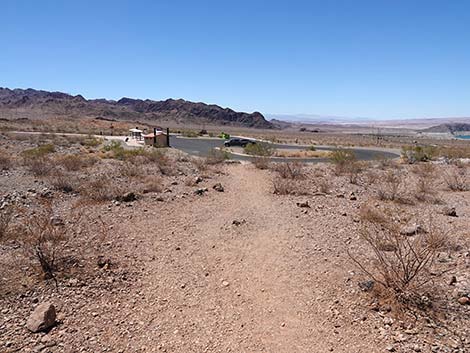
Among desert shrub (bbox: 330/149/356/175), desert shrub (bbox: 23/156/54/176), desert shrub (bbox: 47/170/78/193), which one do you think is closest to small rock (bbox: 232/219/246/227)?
desert shrub (bbox: 47/170/78/193)

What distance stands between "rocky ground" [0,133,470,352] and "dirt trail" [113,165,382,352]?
0.07 ft

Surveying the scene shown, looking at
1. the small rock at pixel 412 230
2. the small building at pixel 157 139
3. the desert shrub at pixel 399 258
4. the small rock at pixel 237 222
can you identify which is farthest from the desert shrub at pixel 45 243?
the small building at pixel 157 139

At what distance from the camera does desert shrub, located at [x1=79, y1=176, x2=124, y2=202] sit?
12289 mm

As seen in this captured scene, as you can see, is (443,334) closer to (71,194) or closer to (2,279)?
(2,279)

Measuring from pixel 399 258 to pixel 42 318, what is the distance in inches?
214

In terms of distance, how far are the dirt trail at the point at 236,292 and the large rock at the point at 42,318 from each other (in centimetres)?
117

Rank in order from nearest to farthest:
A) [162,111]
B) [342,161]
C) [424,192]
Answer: [424,192] → [342,161] → [162,111]

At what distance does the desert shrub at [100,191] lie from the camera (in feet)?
40.3

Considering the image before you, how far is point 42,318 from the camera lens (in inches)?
196

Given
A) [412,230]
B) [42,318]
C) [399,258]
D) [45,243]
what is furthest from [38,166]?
[399,258]

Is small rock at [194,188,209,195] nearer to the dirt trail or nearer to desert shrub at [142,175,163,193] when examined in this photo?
desert shrub at [142,175,163,193]

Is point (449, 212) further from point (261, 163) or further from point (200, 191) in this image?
point (261, 163)

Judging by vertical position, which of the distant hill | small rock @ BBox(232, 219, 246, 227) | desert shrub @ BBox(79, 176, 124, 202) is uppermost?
the distant hill

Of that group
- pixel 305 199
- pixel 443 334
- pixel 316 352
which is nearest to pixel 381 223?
pixel 305 199
